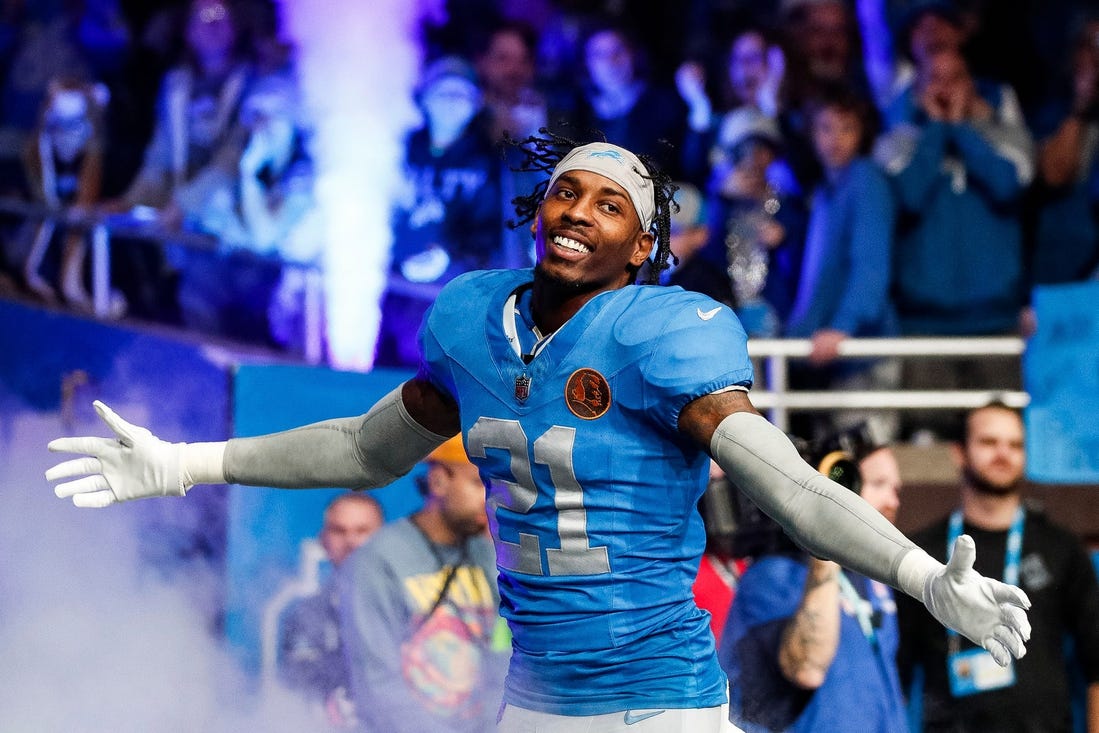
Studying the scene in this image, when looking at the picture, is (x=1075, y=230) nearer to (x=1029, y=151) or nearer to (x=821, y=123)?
(x=1029, y=151)

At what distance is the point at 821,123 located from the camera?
626 centimetres

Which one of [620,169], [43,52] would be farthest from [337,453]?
[43,52]

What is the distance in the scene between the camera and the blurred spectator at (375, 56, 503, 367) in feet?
20.8

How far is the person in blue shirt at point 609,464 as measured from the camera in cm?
277

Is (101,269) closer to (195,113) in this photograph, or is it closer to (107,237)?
(107,237)

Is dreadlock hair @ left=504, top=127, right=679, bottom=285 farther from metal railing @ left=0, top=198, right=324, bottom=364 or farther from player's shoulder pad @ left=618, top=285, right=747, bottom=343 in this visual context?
metal railing @ left=0, top=198, right=324, bottom=364

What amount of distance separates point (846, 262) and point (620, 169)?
3.24 m

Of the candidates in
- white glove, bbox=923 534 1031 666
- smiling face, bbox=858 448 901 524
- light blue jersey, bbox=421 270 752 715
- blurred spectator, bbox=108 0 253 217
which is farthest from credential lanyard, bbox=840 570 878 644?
blurred spectator, bbox=108 0 253 217

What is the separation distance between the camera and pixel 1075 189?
20.1ft

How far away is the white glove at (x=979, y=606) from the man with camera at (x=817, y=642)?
82.5 inches

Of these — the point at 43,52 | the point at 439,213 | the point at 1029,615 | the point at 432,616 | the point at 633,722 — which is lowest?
the point at 1029,615

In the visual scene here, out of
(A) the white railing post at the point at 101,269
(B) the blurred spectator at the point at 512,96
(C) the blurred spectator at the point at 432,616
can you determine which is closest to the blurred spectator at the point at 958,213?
(B) the blurred spectator at the point at 512,96

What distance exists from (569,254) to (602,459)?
0.43 metres

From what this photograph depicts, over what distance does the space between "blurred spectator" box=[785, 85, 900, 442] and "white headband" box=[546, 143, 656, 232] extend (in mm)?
2936
